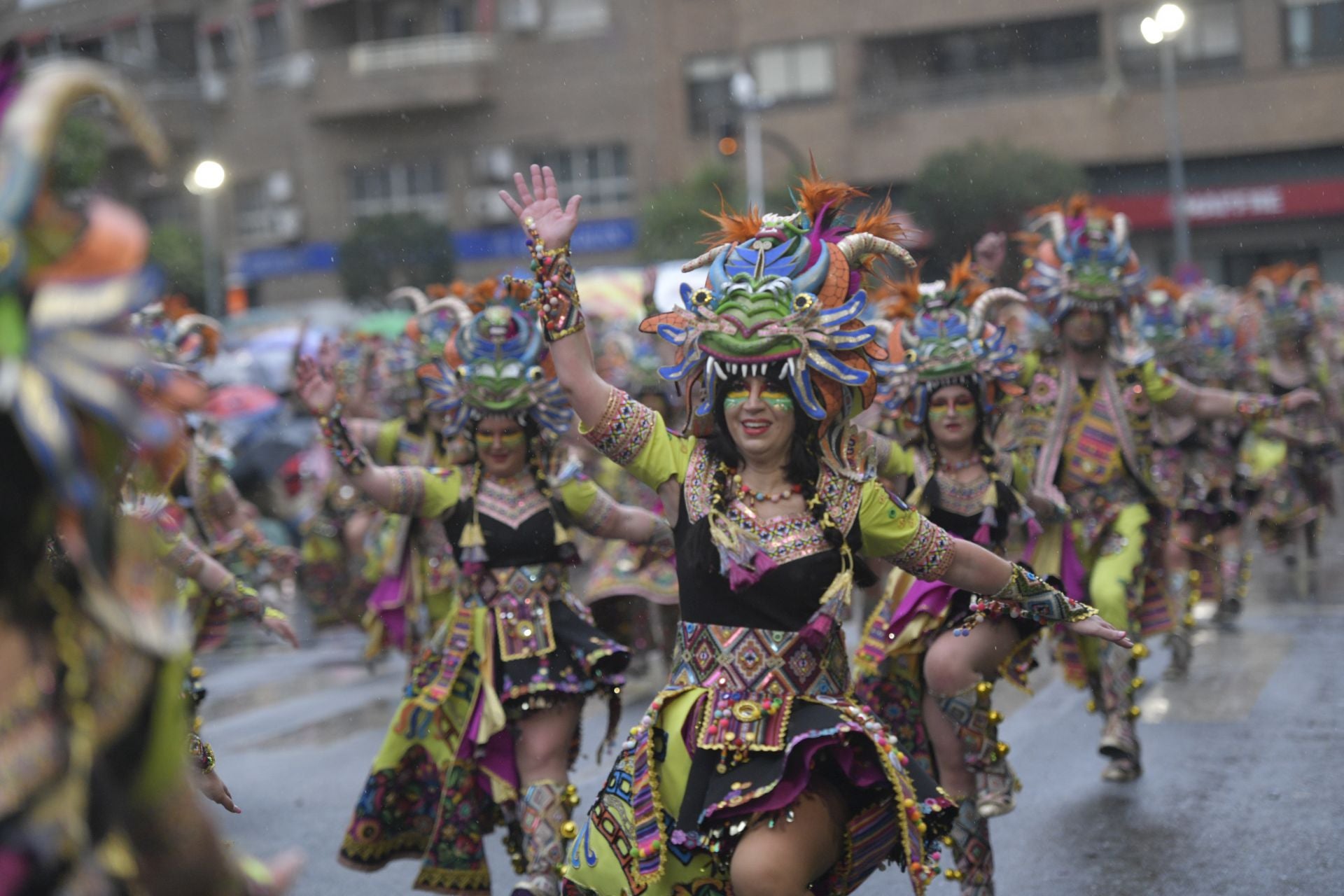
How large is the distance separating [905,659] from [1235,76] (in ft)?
121

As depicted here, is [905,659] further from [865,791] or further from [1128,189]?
[1128,189]

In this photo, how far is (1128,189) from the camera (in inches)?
1658

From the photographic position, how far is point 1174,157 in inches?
1430

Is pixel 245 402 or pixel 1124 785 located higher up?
pixel 245 402

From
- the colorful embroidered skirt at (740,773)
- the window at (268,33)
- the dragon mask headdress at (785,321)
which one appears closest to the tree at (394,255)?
the window at (268,33)

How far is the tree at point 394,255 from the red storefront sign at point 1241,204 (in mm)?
15355

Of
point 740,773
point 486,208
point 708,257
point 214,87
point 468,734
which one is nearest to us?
point 740,773

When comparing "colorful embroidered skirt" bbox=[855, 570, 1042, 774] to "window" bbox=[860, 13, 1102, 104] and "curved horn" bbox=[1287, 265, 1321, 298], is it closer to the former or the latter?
"curved horn" bbox=[1287, 265, 1321, 298]

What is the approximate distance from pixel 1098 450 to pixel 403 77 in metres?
40.8

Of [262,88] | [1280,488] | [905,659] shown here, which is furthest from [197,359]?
[262,88]

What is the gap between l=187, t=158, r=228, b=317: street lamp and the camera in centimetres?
1947

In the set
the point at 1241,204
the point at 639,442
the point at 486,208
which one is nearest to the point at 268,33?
the point at 486,208

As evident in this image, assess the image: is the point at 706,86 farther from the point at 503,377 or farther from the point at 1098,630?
the point at 1098,630

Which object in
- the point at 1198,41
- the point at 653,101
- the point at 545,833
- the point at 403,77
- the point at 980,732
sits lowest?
the point at 545,833
